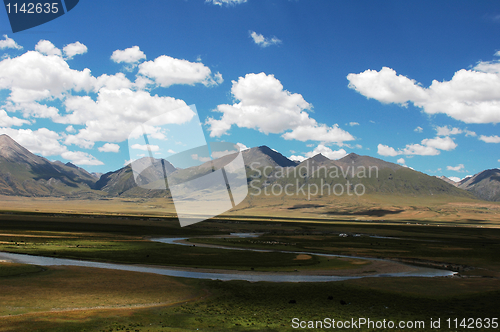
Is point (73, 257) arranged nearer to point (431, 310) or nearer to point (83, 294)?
point (83, 294)

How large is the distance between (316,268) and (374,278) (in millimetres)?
10319

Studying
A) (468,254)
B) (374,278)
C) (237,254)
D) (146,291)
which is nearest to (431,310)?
(374,278)

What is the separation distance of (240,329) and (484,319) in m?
21.9

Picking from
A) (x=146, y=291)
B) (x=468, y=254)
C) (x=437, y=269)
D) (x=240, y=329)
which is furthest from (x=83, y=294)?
(x=468, y=254)

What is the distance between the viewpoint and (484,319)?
2730 cm

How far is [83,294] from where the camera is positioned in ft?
107

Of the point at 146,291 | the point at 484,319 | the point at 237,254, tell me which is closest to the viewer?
the point at 484,319

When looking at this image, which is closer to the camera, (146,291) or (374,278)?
(146,291)

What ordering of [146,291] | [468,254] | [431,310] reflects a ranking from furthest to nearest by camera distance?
1. [468,254]
2. [146,291]
3. [431,310]

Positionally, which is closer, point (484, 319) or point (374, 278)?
point (484, 319)

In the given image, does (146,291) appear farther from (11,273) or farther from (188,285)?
(11,273)

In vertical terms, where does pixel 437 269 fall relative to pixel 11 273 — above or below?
below

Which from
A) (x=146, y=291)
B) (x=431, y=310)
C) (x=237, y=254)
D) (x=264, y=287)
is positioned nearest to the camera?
(x=431, y=310)

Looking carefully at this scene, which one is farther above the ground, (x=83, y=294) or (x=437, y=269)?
(x=83, y=294)
